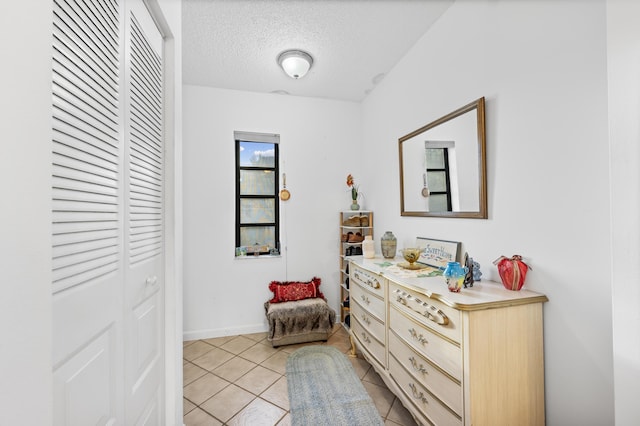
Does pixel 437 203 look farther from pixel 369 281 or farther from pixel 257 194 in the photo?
pixel 257 194

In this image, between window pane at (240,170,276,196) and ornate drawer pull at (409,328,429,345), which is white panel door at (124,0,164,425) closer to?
ornate drawer pull at (409,328,429,345)

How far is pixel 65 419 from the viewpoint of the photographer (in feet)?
2.21

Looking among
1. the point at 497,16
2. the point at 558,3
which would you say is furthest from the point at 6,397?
the point at 497,16

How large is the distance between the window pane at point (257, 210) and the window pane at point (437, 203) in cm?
196

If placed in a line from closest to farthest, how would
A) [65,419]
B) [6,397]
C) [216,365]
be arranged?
[6,397] < [65,419] < [216,365]

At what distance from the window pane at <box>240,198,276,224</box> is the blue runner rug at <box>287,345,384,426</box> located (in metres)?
1.61

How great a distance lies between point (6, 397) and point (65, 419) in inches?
17.2

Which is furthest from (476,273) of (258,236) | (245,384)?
(258,236)

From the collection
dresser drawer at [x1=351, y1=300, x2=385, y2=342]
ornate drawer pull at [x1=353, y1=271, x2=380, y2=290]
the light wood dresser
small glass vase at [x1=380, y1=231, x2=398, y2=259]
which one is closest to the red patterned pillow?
dresser drawer at [x1=351, y1=300, x2=385, y2=342]

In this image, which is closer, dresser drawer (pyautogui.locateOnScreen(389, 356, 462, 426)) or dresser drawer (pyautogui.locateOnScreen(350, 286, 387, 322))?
dresser drawer (pyautogui.locateOnScreen(389, 356, 462, 426))

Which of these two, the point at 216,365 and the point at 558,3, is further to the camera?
the point at 216,365

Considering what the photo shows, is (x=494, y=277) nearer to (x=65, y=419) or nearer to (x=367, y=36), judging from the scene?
(x=65, y=419)

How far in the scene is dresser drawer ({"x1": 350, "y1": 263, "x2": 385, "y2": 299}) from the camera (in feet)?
6.67

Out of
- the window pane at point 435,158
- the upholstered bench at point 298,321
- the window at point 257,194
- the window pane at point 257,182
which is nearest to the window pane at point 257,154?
the window at point 257,194
